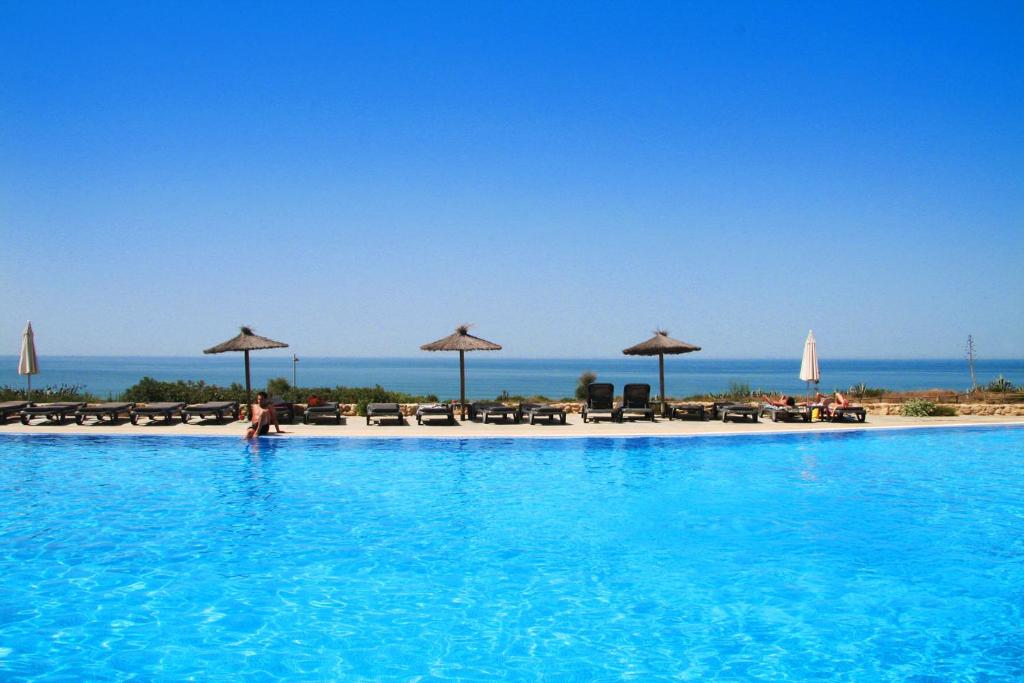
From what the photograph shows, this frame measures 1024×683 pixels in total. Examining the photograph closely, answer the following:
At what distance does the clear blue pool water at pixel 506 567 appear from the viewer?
5184mm

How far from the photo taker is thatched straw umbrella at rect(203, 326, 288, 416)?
15922 mm

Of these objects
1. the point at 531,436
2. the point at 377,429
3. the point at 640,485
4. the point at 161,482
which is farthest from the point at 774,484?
the point at 161,482

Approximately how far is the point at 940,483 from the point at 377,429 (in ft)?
33.2

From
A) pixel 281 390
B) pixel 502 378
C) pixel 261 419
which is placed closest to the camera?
pixel 261 419

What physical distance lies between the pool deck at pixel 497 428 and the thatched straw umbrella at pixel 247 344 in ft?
3.37

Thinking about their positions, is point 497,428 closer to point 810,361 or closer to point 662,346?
point 662,346

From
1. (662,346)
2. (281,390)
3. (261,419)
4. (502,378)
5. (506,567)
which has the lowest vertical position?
(506,567)

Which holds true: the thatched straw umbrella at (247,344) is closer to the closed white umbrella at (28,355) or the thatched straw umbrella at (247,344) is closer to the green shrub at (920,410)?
the closed white umbrella at (28,355)

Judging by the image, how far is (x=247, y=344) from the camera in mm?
16094

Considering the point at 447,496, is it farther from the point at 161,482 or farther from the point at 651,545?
the point at 161,482

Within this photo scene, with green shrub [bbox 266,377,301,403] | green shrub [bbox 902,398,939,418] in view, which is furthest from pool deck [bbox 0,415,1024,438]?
green shrub [bbox 266,377,301,403]

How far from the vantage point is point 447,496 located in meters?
9.80

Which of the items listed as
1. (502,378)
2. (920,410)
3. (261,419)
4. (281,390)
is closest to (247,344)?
(261,419)

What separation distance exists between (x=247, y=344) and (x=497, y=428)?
20.2 feet
